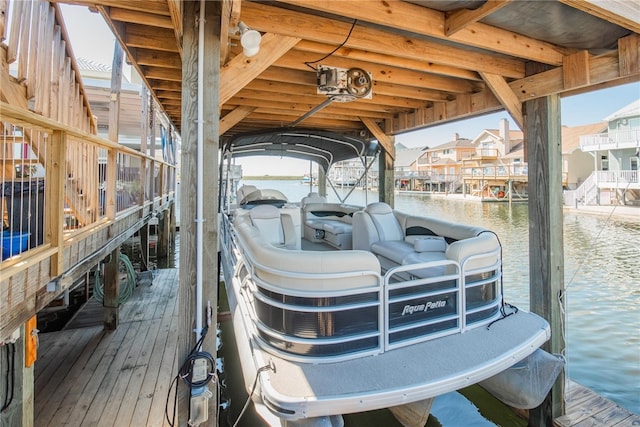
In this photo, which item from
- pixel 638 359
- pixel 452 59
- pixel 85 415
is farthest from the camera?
pixel 638 359

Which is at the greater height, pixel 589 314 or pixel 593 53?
pixel 593 53

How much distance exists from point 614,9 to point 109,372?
17.1ft

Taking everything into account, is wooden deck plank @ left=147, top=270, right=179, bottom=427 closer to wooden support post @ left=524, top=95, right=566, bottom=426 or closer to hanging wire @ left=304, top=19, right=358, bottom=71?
hanging wire @ left=304, top=19, right=358, bottom=71

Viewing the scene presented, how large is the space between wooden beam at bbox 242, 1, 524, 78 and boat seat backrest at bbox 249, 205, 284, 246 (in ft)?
7.13

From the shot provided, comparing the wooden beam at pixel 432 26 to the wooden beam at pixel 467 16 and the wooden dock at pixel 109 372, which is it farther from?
the wooden dock at pixel 109 372

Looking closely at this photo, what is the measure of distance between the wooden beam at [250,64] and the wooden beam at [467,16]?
1.18m

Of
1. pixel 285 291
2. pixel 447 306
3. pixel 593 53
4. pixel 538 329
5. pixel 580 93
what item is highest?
pixel 593 53

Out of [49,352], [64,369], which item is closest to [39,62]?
[64,369]

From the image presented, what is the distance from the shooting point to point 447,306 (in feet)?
8.13

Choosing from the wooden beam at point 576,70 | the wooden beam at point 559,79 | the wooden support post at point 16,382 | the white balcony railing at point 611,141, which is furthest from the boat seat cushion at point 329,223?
the white balcony railing at point 611,141

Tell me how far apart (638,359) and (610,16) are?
15.3 feet

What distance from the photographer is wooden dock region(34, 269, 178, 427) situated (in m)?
2.80

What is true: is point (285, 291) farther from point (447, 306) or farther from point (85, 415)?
point (85, 415)

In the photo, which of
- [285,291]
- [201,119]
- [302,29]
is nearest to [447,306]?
[285,291]
